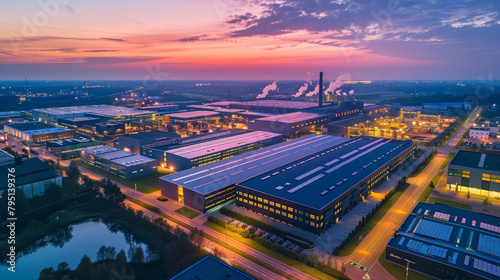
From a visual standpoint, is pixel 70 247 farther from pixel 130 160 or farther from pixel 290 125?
pixel 290 125

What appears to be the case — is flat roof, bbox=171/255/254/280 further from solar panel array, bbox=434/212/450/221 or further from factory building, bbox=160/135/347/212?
solar panel array, bbox=434/212/450/221

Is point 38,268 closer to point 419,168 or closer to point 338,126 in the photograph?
point 419,168

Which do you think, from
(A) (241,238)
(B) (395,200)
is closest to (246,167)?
(A) (241,238)

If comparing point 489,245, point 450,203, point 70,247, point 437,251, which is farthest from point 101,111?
point 489,245

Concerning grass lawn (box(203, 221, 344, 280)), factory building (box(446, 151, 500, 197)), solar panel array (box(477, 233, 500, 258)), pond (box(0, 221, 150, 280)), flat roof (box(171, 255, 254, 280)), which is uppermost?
factory building (box(446, 151, 500, 197))

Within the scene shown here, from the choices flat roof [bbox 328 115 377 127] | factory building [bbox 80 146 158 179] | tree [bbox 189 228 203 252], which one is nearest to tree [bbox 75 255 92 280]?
tree [bbox 189 228 203 252]
